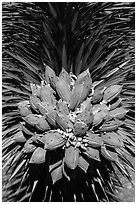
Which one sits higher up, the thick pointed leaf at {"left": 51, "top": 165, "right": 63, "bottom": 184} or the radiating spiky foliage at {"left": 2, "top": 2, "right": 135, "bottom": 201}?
the radiating spiky foliage at {"left": 2, "top": 2, "right": 135, "bottom": 201}

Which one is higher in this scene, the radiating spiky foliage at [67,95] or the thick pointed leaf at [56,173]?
the radiating spiky foliage at [67,95]

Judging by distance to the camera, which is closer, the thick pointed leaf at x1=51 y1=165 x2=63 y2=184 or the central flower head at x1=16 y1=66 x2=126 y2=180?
the central flower head at x1=16 y1=66 x2=126 y2=180

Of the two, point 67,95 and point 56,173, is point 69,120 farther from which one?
point 56,173

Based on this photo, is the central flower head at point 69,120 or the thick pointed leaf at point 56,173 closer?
the central flower head at point 69,120

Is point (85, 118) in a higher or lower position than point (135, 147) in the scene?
higher

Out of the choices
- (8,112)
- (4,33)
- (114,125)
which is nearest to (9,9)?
(4,33)

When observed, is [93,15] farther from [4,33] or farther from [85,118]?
[85,118]

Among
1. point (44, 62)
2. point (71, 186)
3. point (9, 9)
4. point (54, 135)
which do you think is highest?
point (9, 9)

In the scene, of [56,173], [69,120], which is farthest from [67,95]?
[56,173]
